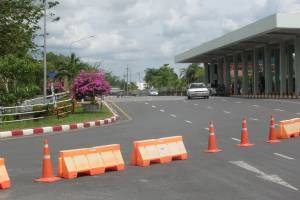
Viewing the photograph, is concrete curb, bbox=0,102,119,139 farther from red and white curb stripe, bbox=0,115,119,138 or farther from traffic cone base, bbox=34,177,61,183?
traffic cone base, bbox=34,177,61,183

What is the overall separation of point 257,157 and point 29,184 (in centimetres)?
532

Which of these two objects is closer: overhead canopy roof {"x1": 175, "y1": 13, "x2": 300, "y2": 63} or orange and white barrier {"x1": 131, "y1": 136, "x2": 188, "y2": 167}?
orange and white barrier {"x1": 131, "y1": 136, "x2": 188, "y2": 167}

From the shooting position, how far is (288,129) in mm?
17984

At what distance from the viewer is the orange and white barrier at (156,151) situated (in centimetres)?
1242

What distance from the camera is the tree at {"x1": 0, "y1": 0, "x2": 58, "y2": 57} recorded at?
3120 cm

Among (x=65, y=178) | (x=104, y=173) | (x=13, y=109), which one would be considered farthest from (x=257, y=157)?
(x=13, y=109)

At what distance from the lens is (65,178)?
1090cm

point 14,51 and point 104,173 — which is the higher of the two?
point 14,51

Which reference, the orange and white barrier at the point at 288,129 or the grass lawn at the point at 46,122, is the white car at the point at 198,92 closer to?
the grass lawn at the point at 46,122

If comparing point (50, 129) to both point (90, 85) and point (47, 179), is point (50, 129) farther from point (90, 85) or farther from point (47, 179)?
point (47, 179)

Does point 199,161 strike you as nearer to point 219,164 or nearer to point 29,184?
point 219,164

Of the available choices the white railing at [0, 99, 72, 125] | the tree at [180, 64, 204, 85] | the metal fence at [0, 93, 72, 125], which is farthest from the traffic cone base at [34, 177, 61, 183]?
the tree at [180, 64, 204, 85]

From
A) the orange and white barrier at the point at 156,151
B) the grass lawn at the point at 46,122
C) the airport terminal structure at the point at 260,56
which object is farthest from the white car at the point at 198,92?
the orange and white barrier at the point at 156,151

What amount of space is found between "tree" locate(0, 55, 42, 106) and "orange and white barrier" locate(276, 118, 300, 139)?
15.2 meters
